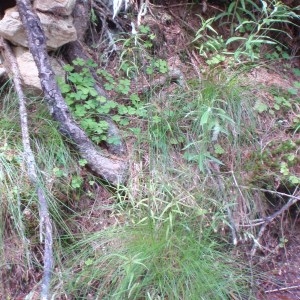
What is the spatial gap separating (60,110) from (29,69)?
19.7 inches

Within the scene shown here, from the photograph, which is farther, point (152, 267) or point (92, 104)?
point (92, 104)

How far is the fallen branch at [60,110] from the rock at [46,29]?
0.16 metres

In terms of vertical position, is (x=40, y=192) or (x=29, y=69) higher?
(x=29, y=69)

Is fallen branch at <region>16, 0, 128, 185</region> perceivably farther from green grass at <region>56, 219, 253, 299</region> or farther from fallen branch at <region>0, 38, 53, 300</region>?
green grass at <region>56, 219, 253, 299</region>

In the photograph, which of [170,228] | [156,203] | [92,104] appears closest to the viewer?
[170,228]

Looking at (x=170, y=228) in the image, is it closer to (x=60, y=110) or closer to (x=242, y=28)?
(x=60, y=110)

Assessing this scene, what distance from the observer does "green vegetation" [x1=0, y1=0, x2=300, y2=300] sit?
249cm

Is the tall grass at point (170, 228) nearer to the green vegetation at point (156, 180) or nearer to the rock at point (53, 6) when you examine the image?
the green vegetation at point (156, 180)

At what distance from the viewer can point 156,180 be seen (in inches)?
112

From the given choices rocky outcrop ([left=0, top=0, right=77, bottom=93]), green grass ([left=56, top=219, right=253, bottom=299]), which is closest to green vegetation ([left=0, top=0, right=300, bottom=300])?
green grass ([left=56, top=219, right=253, bottom=299])

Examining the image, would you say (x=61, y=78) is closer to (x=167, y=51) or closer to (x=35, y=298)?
(x=167, y=51)

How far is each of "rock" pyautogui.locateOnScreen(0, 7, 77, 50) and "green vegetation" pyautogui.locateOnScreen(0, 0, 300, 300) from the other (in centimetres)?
20

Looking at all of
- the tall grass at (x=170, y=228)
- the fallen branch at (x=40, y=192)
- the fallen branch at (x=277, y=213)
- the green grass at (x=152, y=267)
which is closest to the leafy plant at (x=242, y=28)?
the tall grass at (x=170, y=228)

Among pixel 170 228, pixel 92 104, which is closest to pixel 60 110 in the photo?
pixel 92 104
